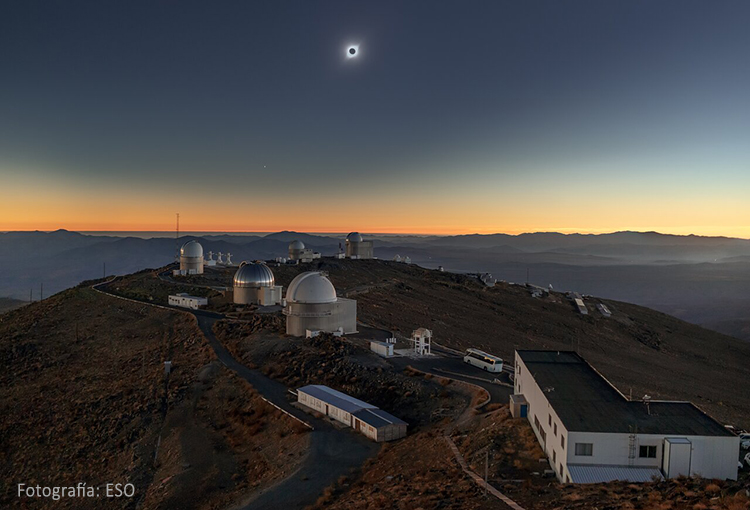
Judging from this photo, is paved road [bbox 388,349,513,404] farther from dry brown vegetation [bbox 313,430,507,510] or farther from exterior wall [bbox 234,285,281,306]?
exterior wall [bbox 234,285,281,306]

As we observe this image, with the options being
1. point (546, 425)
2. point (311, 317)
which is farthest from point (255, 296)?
point (546, 425)

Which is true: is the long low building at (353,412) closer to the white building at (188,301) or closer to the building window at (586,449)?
the building window at (586,449)

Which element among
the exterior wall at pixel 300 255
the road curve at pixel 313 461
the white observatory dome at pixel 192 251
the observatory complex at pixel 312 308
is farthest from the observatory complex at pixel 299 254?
the road curve at pixel 313 461

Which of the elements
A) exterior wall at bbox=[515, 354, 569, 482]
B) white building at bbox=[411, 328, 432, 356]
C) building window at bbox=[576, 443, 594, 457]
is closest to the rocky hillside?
white building at bbox=[411, 328, 432, 356]

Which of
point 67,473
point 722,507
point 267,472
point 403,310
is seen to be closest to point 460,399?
Result: point 267,472

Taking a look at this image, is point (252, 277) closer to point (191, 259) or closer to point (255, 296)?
point (255, 296)

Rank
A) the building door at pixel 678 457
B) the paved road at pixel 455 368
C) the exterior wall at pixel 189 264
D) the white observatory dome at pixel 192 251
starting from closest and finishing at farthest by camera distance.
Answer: the building door at pixel 678 457 < the paved road at pixel 455 368 < the exterior wall at pixel 189 264 < the white observatory dome at pixel 192 251
